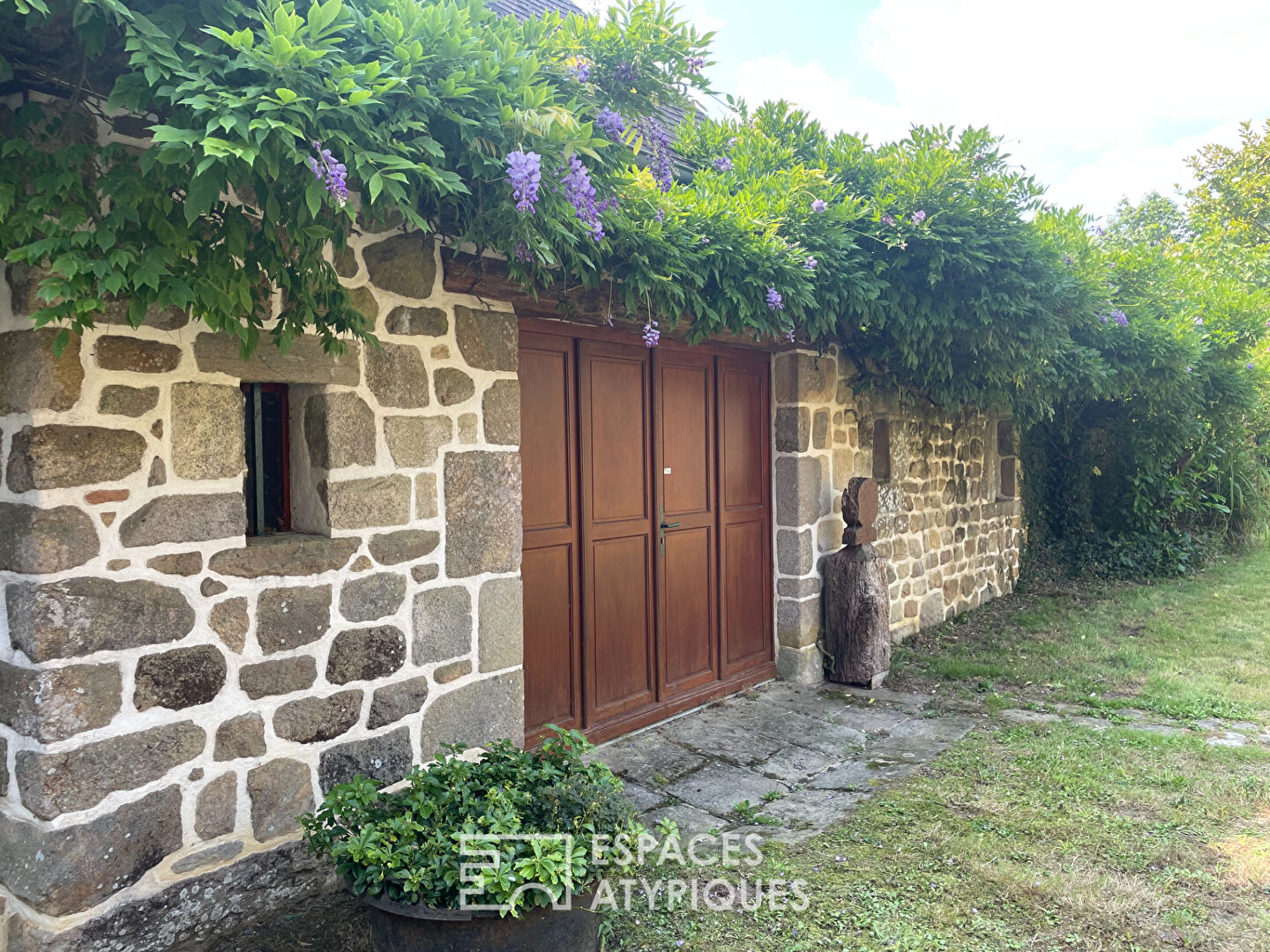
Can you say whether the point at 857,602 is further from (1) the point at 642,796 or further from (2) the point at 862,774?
(1) the point at 642,796

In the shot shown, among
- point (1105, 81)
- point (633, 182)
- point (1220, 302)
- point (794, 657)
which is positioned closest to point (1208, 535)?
point (1220, 302)

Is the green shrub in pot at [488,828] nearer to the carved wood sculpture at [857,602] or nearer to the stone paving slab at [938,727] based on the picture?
the stone paving slab at [938,727]

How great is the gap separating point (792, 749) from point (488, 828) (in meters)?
2.30

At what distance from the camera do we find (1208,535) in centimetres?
952

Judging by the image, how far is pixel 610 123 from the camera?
109 inches

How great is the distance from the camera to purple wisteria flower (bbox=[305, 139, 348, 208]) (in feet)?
6.19

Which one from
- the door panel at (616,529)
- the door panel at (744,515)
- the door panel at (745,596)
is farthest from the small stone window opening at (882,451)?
the door panel at (616,529)

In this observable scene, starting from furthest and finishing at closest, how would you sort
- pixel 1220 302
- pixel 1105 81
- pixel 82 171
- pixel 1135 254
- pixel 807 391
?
pixel 1105 81
pixel 1220 302
pixel 1135 254
pixel 807 391
pixel 82 171

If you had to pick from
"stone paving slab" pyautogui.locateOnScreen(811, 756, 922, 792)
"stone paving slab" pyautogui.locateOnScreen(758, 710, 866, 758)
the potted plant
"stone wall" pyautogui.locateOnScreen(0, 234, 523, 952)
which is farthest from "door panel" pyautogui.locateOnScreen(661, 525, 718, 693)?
the potted plant

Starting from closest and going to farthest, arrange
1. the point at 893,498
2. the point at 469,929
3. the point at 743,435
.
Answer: the point at 469,929 → the point at 743,435 → the point at 893,498

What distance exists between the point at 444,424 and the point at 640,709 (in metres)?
2.04

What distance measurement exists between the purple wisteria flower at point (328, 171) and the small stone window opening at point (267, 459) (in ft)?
3.53

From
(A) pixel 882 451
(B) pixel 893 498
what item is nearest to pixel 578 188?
(A) pixel 882 451

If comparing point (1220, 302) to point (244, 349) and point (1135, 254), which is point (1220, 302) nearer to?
point (1135, 254)
